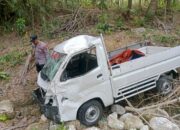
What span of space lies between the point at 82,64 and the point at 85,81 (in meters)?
0.58

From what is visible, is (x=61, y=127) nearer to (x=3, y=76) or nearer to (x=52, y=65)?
(x=52, y=65)

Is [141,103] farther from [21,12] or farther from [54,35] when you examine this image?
[21,12]

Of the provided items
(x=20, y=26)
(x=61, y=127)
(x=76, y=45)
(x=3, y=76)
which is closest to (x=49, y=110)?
(x=61, y=127)

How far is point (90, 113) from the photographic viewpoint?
8.88m

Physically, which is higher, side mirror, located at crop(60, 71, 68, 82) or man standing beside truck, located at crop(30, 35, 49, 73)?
man standing beside truck, located at crop(30, 35, 49, 73)

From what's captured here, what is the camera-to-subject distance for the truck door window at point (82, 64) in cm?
873

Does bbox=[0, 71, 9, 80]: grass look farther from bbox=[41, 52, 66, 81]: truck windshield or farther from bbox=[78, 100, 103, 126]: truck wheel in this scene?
bbox=[78, 100, 103, 126]: truck wheel

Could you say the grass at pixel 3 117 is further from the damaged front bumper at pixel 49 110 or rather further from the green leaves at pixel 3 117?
the damaged front bumper at pixel 49 110

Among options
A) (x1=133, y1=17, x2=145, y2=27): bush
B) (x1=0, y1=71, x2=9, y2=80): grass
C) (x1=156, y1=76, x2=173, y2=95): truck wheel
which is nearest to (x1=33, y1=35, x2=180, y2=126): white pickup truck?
(x1=156, y1=76, x2=173, y2=95): truck wheel

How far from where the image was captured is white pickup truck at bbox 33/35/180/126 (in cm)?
848

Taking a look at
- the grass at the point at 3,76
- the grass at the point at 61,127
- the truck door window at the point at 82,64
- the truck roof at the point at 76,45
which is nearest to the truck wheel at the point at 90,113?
the grass at the point at 61,127

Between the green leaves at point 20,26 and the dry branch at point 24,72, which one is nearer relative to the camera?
the dry branch at point 24,72

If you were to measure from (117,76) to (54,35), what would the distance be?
5736mm

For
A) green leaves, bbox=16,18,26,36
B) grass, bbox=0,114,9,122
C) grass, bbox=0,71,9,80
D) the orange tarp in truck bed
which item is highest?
green leaves, bbox=16,18,26,36
